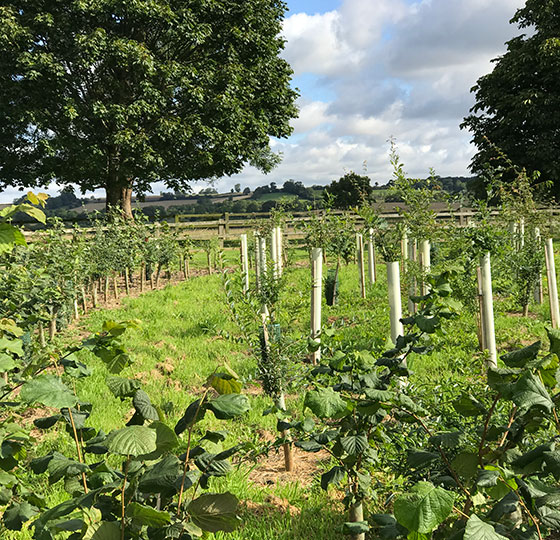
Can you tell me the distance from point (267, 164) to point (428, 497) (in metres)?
25.2

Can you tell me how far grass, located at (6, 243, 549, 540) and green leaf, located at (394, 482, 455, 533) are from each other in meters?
0.68

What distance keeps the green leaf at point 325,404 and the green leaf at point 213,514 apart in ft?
1.16

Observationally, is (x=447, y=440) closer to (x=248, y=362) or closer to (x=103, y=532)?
(x=103, y=532)

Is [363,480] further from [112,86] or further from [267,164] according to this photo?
[267,164]

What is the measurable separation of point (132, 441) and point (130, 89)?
20818 mm

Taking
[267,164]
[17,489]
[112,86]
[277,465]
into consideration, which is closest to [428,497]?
[17,489]

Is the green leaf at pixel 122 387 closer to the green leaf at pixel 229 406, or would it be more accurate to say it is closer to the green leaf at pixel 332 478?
the green leaf at pixel 229 406

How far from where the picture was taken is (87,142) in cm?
1791

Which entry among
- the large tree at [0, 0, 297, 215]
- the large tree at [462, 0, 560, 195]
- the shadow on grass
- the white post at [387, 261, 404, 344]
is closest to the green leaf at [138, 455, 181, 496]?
the shadow on grass

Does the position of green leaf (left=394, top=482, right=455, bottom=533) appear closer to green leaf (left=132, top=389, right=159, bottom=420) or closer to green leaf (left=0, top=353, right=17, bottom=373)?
green leaf (left=132, top=389, right=159, bottom=420)

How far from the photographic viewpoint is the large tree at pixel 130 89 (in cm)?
1684

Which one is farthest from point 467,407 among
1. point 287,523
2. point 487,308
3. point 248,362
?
point 248,362

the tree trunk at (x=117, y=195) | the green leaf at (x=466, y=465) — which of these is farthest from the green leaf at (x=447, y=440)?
the tree trunk at (x=117, y=195)

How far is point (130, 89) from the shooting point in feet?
63.4
